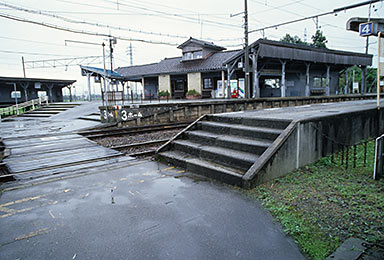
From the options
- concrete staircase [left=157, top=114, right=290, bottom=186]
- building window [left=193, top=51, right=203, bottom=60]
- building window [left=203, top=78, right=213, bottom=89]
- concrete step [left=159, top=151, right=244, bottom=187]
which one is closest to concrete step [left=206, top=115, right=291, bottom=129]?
concrete staircase [left=157, top=114, right=290, bottom=186]

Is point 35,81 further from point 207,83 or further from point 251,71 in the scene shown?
point 251,71

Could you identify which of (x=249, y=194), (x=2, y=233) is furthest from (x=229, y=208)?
(x=2, y=233)

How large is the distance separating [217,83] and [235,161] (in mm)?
23410

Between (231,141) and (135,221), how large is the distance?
9.53 ft

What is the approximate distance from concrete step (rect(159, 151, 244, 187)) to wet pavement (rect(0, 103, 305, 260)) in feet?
0.54

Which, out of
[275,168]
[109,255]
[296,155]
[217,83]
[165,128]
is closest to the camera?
[109,255]

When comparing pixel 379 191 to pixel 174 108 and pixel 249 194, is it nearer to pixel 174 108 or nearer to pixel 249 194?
pixel 249 194

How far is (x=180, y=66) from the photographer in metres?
30.7

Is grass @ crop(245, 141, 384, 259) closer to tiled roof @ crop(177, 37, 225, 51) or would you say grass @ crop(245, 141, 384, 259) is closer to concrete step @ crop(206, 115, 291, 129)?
concrete step @ crop(206, 115, 291, 129)

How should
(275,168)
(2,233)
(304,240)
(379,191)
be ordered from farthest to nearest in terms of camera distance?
(275,168), (379,191), (2,233), (304,240)

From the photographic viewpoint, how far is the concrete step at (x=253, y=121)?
554 centimetres

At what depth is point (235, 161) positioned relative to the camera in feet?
16.4

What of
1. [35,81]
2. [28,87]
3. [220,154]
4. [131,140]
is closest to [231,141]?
[220,154]

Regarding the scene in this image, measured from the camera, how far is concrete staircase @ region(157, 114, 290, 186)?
4934 millimetres
